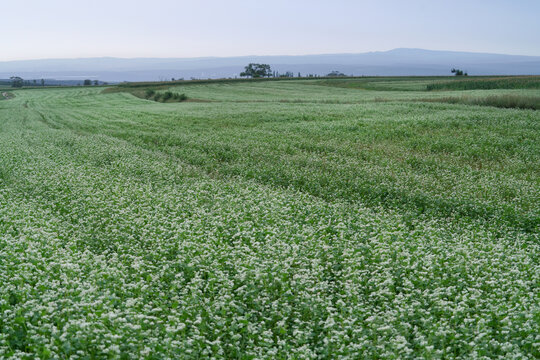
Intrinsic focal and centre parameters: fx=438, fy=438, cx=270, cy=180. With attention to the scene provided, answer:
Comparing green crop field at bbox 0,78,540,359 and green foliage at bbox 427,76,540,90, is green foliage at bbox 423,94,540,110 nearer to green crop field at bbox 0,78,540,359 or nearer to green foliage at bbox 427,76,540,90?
green crop field at bbox 0,78,540,359

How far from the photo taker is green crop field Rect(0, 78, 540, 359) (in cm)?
700

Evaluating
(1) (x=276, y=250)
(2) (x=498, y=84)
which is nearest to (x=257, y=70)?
(2) (x=498, y=84)

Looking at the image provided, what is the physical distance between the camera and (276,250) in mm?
10125

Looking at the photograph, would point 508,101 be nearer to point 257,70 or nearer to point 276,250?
point 276,250

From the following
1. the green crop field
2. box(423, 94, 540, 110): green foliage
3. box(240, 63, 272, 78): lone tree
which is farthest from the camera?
box(240, 63, 272, 78): lone tree

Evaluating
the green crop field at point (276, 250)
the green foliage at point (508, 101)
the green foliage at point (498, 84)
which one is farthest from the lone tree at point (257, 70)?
the green crop field at point (276, 250)

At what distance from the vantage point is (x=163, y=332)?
7059 millimetres

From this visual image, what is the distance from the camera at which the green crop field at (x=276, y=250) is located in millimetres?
7004

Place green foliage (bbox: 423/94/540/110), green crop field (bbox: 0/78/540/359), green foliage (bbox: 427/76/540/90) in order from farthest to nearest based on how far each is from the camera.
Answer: green foliage (bbox: 427/76/540/90) < green foliage (bbox: 423/94/540/110) < green crop field (bbox: 0/78/540/359)

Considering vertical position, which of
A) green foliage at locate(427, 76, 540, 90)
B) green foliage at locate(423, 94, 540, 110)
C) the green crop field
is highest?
green foliage at locate(427, 76, 540, 90)

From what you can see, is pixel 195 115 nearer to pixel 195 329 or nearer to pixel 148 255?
pixel 148 255

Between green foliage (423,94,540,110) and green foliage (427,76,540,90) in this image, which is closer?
green foliage (423,94,540,110)

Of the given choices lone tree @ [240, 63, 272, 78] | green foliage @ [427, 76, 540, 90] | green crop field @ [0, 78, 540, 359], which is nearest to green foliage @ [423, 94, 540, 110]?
green crop field @ [0, 78, 540, 359]

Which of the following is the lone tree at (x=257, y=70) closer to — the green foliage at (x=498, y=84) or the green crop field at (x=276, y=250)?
the green foliage at (x=498, y=84)
